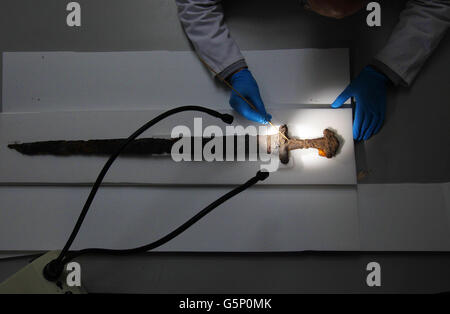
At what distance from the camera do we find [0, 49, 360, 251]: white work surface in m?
1.15

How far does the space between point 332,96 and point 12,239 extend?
4.45 feet

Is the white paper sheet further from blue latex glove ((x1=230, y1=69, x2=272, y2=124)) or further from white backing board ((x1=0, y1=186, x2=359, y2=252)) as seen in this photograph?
blue latex glove ((x1=230, y1=69, x2=272, y2=124))

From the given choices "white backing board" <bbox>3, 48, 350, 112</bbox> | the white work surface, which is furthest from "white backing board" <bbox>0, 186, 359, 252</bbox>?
"white backing board" <bbox>3, 48, 350, 112</bbox>

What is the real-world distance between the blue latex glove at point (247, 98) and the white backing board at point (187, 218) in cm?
27

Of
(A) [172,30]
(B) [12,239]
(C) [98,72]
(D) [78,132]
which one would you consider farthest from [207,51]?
(B) [12,239]

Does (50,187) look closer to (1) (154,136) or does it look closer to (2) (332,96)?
(1) (154,136)

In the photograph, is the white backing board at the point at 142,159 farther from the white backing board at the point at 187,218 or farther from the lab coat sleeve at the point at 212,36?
the lab coat sleeve at the point at 212,36

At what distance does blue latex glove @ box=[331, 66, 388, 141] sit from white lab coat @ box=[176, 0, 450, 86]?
47mm

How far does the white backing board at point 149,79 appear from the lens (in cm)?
121

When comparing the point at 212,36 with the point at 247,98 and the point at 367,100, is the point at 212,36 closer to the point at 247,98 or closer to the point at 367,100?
the point at 247,98

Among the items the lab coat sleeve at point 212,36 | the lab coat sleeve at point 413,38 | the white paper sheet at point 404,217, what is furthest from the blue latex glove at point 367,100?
the lab coat sleeve at point 212,36

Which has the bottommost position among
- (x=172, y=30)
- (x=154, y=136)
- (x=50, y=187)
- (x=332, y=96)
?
(x=50, y=187)

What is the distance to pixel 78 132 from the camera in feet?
3.93

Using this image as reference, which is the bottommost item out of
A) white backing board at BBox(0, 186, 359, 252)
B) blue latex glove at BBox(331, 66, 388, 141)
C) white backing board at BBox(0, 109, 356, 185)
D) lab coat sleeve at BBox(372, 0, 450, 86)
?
white backing board at BBox(0, 186, 359, 252)
